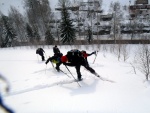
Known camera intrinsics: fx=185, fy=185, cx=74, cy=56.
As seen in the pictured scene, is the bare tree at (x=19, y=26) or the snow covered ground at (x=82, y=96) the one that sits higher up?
the bare tree at (x=19, y=26)

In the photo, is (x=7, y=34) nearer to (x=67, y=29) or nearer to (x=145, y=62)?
(x=67, y=29)

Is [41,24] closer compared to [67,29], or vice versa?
[67,29]

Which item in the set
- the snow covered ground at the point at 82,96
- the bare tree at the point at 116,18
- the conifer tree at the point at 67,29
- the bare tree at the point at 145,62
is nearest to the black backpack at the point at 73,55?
the snow covered ground at the point at 82,96

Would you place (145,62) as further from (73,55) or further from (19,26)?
(19,26)

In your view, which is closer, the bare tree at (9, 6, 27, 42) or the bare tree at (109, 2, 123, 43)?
the bare tree at (109, 2, 123, 43)

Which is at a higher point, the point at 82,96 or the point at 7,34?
the point at 7,34

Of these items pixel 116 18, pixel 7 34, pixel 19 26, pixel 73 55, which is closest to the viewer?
pixel 73 55

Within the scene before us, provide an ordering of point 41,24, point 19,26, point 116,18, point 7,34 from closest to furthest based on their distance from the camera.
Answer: point 116,18
point 7,34
point 19,26
point 41,24

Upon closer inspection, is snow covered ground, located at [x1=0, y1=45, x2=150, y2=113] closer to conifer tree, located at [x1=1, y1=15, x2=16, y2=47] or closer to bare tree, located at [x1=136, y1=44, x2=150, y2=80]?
bare tree, located at [x1=136, y1=44, x2=150, y2=80]

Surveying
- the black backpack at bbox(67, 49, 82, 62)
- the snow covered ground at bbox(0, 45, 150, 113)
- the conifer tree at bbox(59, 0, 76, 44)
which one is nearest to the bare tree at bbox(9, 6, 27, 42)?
the conifer tree at bbox(59, 0, 76, 44)

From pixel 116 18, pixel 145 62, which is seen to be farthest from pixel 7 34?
pixel 145 62

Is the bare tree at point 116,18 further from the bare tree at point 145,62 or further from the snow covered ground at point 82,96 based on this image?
the snow covered ground at point 82,96

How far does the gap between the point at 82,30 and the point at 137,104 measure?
122 feet

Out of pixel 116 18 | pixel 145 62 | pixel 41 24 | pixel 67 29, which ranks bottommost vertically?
pixel 145 62
